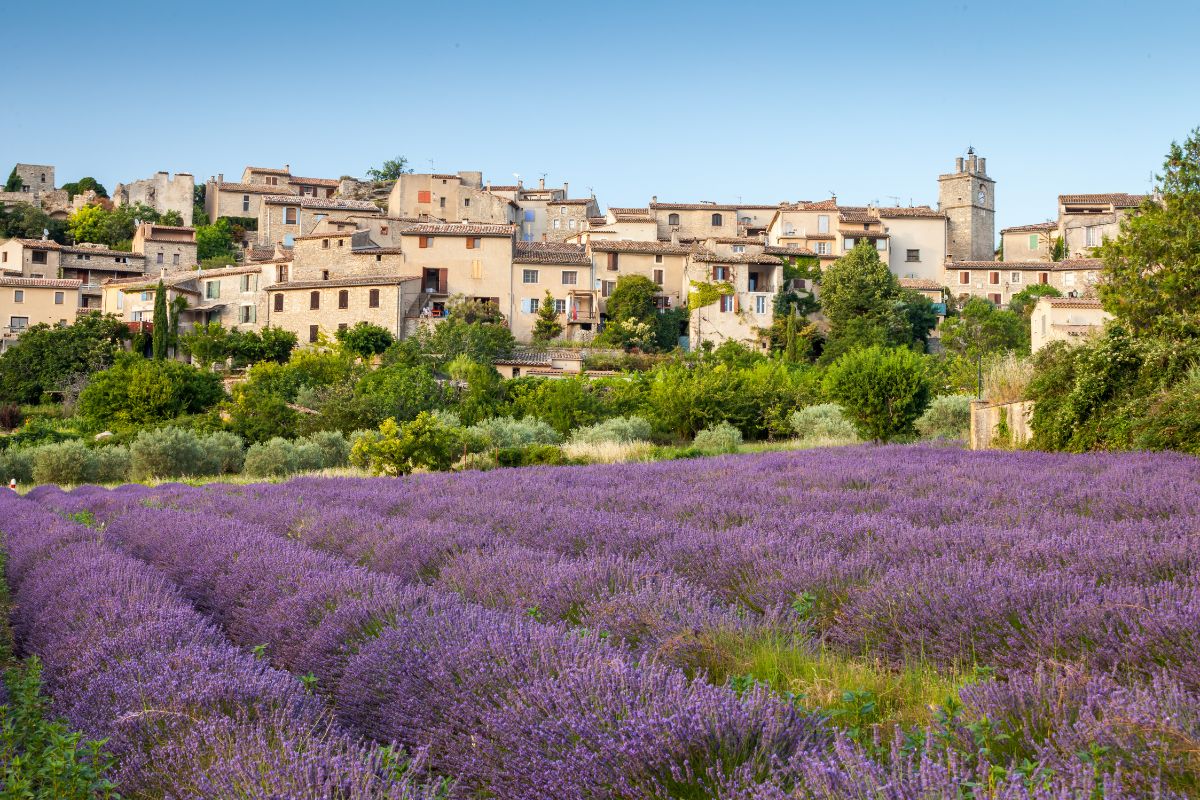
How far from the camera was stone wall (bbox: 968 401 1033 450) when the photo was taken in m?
18.2

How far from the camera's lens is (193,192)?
3359 inches

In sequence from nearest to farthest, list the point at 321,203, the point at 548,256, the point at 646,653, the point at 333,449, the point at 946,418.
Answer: the point at 646,653 < the point at 333,449 < the point at 946,418 < the point at 548,256 < the point at 321,203

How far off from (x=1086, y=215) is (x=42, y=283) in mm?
63213

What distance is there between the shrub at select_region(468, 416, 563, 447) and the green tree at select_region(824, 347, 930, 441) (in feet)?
25.6

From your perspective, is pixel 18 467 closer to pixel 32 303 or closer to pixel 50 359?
pixel 50 359

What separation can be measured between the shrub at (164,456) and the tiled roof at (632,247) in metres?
37.0

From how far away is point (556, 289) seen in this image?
58094 mm

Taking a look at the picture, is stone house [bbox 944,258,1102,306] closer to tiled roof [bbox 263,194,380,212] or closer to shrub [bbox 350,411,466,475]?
tiled roof [bbox 263,194,380,212]

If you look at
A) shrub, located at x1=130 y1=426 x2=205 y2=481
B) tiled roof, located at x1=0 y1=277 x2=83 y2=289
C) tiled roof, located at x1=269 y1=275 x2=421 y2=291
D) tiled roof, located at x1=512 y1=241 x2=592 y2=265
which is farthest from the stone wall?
tiled roof, located at x1=0 y1=277 x2=83 y2=289

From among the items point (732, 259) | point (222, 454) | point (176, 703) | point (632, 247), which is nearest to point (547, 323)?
point (632, 247)

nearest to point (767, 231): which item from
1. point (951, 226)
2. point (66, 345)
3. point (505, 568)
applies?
point (951, 226)

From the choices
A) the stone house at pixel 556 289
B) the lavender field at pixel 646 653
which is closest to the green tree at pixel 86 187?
the stone house at pixel 556 289

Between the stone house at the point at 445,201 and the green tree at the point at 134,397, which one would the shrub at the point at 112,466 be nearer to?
the green tree at the point at 134,397

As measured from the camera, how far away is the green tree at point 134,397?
131 ft
